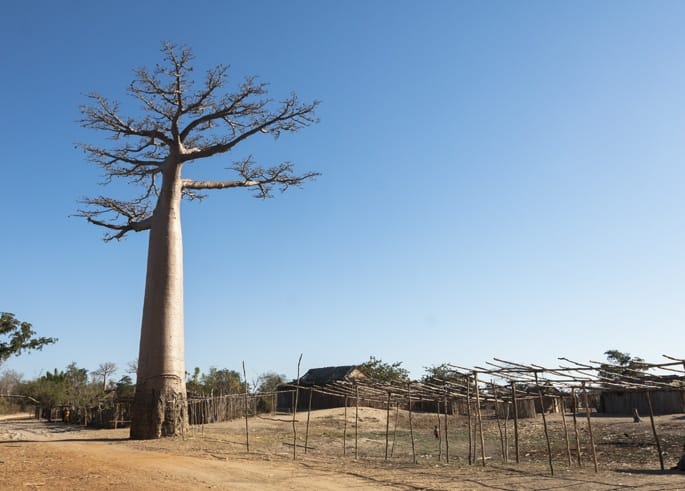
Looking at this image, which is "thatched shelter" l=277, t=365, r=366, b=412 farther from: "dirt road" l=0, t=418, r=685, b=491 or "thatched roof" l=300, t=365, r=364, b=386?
"dirt road" l=0, t=418, r=685, b=491

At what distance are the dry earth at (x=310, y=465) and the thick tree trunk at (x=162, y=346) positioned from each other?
0.73m

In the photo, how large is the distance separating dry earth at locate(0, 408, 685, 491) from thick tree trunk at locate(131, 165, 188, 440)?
73 cm

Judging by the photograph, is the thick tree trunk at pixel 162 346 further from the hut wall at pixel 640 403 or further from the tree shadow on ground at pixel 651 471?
the hut wall at pixel 640 403

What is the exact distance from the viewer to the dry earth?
759cm

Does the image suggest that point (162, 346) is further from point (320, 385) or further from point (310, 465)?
point (320, 385)

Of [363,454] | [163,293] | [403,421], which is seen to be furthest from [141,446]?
[403,421]

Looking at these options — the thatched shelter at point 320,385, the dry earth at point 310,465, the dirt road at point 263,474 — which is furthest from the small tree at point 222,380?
the dirt road at point 263,474

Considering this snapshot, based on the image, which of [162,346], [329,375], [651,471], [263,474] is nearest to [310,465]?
[263,474]

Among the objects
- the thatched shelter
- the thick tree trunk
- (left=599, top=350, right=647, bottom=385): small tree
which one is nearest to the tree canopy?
(left=599, top=350, right=647, bottom=385): small tree

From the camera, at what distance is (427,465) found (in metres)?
10.2

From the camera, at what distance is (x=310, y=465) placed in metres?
9.84

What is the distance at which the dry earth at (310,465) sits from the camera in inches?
299

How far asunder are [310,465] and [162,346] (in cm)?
623

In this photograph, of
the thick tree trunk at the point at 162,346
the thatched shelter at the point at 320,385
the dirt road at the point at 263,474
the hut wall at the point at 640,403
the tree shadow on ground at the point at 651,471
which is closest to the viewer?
the dirt road at the point at 263,474
